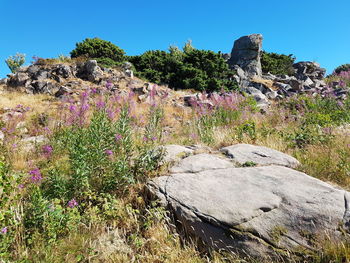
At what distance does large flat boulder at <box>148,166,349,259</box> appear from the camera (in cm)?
215

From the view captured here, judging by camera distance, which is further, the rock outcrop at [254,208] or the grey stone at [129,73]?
the grey stone at [129,73]

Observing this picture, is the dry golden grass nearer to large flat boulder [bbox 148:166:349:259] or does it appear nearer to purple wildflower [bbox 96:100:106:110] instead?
purple wildflower [bbox 96:100:106:110]

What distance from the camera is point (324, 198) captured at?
244cm

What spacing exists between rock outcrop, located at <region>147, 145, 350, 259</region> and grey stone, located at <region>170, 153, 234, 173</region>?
0.09 meters

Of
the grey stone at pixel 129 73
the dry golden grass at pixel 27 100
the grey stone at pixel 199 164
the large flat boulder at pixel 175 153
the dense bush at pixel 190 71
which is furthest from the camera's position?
the dense bush at pixel 190 71

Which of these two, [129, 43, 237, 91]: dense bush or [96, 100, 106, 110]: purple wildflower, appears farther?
[129, 43, 237, 91]: dense bush

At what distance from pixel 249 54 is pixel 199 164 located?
71.5 ft

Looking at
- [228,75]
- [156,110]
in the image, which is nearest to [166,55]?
[228,75]

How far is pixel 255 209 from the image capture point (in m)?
2.44

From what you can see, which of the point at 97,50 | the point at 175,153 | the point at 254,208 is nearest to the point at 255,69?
the point at 97,50

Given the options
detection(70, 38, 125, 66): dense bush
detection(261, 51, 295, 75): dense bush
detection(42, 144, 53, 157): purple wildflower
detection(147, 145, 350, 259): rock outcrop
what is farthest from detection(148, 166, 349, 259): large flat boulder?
detection(261, 51, 295, 75): dense bush

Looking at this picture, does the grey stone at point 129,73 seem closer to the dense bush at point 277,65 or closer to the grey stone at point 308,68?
the dense bush at point 277,65

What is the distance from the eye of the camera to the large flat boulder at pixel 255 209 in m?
2.15

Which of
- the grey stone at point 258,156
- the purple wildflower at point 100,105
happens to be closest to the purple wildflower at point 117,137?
the purple wildflower at point 100,105
